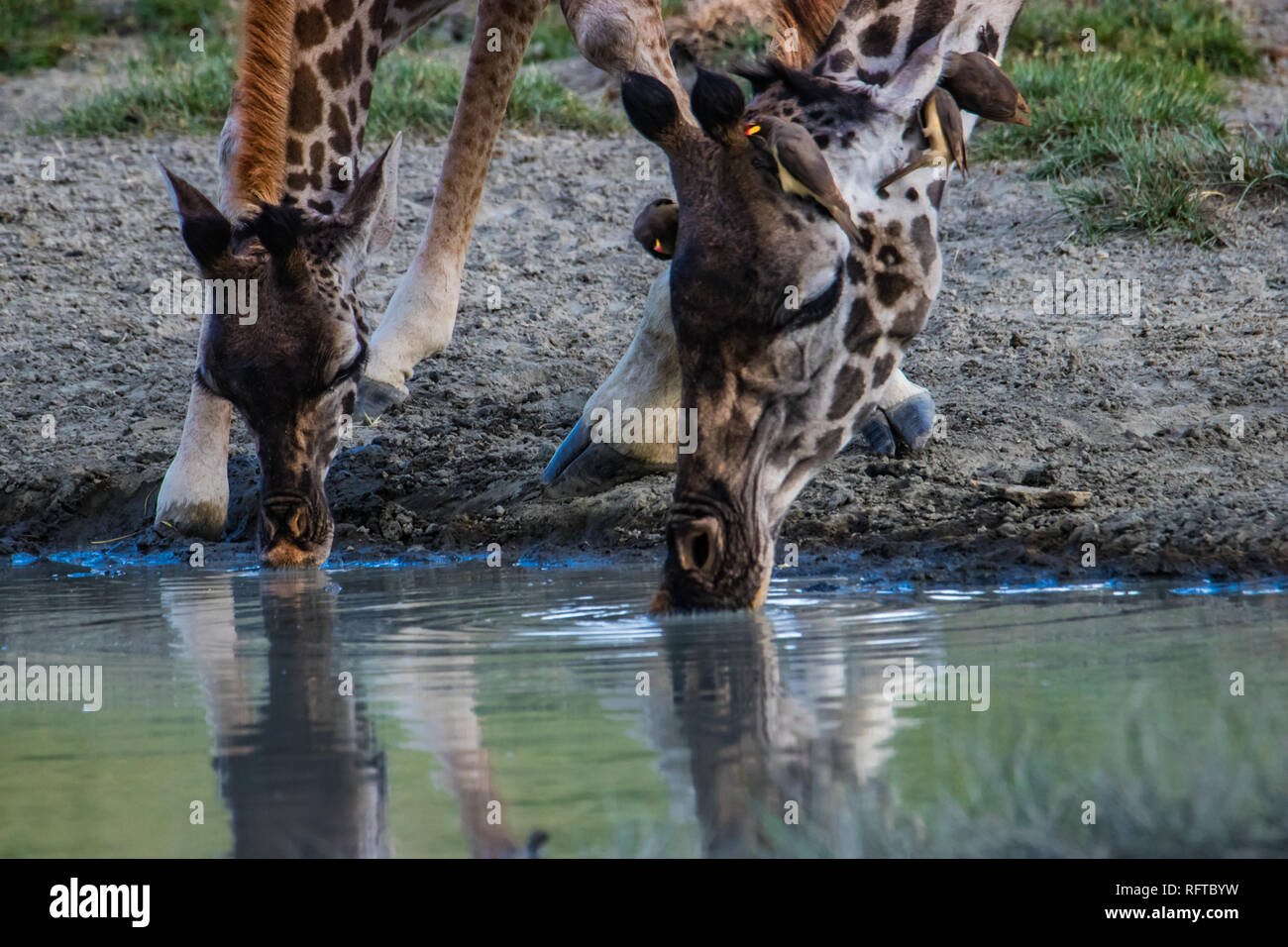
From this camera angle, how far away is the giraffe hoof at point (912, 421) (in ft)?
17.6

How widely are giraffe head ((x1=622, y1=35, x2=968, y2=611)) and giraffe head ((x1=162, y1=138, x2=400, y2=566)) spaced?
1.71 meters

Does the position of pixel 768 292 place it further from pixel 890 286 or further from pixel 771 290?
pixel 890 286

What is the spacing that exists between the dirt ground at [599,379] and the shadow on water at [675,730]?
592 millimetres

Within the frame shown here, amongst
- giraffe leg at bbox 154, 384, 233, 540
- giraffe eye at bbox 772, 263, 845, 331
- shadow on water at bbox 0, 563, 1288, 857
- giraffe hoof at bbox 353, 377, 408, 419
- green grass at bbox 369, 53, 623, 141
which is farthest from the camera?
green grass at bbox 369, 53, 623, 141

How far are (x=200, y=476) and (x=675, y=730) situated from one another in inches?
135

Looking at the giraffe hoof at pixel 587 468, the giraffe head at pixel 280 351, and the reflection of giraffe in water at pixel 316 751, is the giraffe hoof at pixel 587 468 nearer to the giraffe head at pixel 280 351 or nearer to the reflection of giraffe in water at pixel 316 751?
the giraffe head at pixel 280 351

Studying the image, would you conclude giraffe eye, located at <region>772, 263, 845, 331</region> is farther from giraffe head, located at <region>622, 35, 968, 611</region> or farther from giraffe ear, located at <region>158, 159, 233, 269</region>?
giraffe ear, located at <region>158, 159, 233, 269</region>

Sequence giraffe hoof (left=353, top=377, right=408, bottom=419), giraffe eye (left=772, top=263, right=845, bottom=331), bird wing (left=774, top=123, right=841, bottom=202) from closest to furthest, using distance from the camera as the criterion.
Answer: bird wing (left=774, top=123, right=841, bottom=202)
giraffe eye (left=772, top=263, right=845, bottom=331)
giraffe hoof (left=353, top=377, right=408, bottom=419)

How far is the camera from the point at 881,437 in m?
5.41

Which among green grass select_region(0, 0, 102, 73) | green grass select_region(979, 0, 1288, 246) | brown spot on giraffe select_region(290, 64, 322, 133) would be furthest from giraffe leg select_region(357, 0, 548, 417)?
green grass select_region(0, 0, 102, 73)

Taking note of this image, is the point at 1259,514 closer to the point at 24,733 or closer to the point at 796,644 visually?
the point at 796,644

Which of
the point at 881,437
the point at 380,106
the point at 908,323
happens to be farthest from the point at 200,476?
the point at 380,106

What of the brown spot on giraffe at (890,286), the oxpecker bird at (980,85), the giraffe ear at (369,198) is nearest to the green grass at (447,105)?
the giraffe ear at (369,198)

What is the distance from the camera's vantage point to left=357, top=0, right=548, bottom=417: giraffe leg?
6480 millimetres
